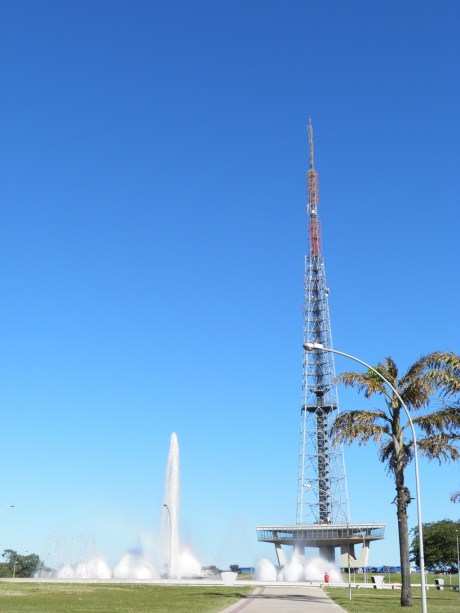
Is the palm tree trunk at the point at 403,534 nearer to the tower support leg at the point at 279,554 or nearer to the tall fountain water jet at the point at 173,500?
the tall fountain water jet at the point at 173,500

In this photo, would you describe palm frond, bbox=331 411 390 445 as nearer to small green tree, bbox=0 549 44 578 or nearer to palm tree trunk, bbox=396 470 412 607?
palm tree trunk, bbox=396 470 412 607

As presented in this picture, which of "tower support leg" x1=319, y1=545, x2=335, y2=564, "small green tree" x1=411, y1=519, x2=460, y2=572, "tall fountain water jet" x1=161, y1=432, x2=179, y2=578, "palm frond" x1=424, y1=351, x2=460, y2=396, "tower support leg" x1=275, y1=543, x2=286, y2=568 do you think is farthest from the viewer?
"small green tree" x1=411, y1=519, x2=460, y2=572

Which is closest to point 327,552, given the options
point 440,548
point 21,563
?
point 440,548

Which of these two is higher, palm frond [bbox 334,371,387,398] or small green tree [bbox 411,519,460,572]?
palm frond [bbox 334,371,387,398]

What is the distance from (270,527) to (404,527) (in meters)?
85.8

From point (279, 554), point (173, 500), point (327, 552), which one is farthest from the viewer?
point (327, 552)

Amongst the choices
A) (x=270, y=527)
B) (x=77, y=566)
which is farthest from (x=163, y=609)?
(x=270, y=527)

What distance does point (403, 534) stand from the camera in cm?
3547

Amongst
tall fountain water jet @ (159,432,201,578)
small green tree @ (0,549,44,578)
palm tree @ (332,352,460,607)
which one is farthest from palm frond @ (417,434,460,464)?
small green tree @ (0,549,44,578)

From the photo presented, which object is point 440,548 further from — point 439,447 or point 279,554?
point 439,447

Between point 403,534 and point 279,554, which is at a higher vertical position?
point 403,534

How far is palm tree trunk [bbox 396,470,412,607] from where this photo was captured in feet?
115

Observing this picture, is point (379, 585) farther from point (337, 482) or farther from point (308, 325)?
point (308, 325)

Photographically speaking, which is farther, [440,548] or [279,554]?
[440,548]
